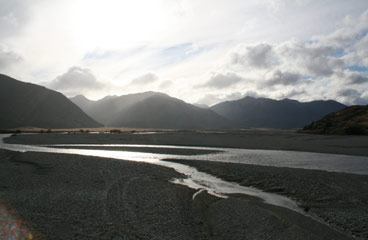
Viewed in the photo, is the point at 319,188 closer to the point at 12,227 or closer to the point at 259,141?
the point at 12,227

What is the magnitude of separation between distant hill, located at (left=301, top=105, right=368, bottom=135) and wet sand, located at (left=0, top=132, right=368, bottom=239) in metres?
75.3

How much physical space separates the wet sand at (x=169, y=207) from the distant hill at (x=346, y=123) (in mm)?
75271

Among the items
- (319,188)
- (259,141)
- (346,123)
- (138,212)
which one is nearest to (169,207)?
(138,212)

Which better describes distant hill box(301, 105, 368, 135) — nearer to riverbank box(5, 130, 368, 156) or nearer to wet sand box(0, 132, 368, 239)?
riverbank box(5, 130, 368, 156)

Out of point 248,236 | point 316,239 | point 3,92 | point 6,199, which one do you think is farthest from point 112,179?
Result: point 3,92

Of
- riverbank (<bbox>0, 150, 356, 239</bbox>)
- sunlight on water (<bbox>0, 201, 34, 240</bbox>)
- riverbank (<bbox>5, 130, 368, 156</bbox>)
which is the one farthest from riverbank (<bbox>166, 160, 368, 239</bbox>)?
riverbank (<bbox>5, 130, 368, 156</bbox>)

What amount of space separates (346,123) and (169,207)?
104 m

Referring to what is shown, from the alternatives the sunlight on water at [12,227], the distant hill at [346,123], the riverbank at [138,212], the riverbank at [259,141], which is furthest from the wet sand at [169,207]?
the distant hill at [346,123]

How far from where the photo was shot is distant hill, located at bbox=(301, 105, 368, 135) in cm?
8316

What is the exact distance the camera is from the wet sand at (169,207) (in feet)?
33.8

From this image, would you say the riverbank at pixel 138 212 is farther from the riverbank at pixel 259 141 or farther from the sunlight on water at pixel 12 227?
the riverbank at pixel 259 141

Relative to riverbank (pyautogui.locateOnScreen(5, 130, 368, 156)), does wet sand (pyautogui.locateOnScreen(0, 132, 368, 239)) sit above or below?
below

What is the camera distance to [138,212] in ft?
40.4

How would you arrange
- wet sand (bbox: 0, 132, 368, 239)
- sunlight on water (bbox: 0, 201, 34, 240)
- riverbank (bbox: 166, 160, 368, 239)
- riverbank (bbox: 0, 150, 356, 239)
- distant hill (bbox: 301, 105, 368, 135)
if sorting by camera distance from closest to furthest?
sunlight on water (bbox: 0, 201, 34, 240), riverbank (bbox: 0, 150, 356, 239), wet sand (bbox: 0, 132, 368, 239), riverbank (bbox: 166, 160, 368, 239), distant hill (bbox: 301, 105, 368, 135)
